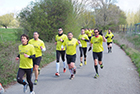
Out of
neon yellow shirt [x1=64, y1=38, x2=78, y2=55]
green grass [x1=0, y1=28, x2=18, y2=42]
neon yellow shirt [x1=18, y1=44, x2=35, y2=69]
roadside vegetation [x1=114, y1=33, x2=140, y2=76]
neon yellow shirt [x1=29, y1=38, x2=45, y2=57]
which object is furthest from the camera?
green grass [x1=0, y1=28, x2=18, y2=42]

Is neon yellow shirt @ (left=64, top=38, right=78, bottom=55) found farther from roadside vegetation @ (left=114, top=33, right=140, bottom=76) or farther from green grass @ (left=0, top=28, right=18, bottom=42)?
green grass @ (left=0, top=28, right=18, bottom=42)

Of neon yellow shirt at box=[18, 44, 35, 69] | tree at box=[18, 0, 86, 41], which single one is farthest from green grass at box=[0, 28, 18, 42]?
Result: neon yellow shirt at box=[18, 44, 35, 69]

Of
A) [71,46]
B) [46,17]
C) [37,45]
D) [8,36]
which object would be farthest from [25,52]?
[8,36]

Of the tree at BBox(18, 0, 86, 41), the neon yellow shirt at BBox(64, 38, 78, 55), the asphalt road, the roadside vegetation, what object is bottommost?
the asphalt road

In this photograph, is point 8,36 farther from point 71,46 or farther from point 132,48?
point 132,48

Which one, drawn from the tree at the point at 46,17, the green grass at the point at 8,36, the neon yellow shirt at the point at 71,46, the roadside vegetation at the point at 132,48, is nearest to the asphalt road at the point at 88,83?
the neon yellow shirt at the point at 71,46

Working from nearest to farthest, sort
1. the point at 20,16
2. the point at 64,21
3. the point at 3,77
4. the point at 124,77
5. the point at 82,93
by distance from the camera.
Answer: the point at 82,93 → the point at 3,77 → the point at 124,77 → the point at 20,16 → the point at 64,21

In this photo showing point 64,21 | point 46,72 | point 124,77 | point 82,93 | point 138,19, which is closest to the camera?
point 82,93

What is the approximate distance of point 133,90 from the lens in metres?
5.13

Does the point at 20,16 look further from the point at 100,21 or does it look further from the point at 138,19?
the point at 138,19

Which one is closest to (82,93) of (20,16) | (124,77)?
(124,77)

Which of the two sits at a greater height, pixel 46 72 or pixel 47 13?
pixel 47 13

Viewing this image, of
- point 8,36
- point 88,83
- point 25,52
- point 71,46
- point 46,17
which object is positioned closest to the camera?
point 25,52

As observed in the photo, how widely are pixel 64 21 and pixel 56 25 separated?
1.25 metres
